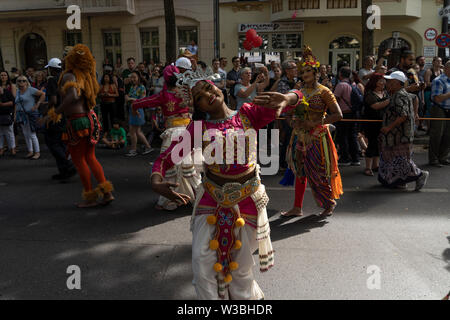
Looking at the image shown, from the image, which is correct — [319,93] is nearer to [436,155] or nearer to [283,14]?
[436,155]

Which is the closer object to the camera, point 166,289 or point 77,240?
point 166,289

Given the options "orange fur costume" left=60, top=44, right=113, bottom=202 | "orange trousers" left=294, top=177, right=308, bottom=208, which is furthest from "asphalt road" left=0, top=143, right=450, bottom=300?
"orange fur costume" left=60, top=44, right=113, bottom=202

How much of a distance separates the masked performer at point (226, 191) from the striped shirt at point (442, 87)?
589cm

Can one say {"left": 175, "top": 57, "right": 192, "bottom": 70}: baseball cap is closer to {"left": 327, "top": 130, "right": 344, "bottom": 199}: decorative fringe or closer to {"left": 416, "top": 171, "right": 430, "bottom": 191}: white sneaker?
{"left": 327, "top": 130, "right": 344, "bottom": 199}: decorative fringe

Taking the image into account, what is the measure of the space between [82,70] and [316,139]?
308 centimetres

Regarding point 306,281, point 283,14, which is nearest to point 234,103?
point 306,281

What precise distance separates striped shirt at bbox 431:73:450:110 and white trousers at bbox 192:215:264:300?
20.5 ft

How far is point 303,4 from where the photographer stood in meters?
18.4

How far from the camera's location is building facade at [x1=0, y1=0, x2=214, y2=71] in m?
19.2

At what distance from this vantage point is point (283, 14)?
60.5 ft

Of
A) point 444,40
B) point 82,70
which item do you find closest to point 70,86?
point 82,70

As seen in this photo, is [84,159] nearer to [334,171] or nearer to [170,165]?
[170,165]

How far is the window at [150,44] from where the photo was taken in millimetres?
20166

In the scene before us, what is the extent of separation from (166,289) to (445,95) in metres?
6.50
